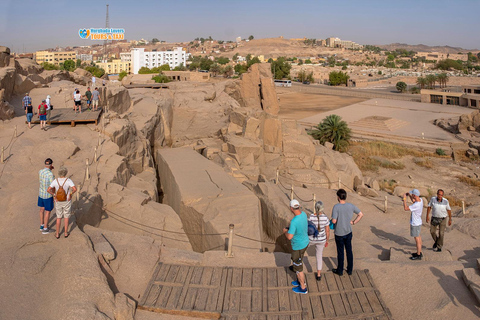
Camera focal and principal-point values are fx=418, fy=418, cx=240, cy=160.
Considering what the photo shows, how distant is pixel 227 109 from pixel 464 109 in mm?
32186

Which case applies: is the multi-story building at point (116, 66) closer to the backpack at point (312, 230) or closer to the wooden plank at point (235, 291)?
the wooden plank at point (235, 291)

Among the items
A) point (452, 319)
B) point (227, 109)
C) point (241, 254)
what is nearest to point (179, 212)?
point (241, 254)

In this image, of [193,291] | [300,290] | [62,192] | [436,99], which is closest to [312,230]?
[300,290]

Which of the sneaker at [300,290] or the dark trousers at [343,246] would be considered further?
the dark trousers at [343,246]

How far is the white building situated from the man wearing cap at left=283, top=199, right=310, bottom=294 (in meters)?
91.9

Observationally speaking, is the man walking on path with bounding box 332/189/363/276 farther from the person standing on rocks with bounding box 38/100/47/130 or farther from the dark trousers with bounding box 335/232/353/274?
the person standing on rocks with bounding box 38/100/47/130

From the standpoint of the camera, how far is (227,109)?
24.1m

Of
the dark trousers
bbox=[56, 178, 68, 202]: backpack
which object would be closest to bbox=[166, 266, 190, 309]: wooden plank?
bbox=[56, 178, 68, 202]: backpack

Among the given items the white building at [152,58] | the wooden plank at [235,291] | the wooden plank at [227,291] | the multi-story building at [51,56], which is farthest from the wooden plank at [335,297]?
the multi-story building at [51,56]

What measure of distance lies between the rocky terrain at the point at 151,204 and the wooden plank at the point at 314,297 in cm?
83

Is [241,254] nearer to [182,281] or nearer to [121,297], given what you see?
[182,281]

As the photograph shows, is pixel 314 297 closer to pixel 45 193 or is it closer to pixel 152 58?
pixel 45 193

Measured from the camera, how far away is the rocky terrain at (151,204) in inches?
221

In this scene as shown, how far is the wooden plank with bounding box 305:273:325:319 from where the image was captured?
529 cm
